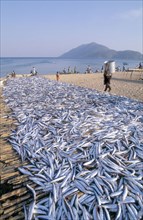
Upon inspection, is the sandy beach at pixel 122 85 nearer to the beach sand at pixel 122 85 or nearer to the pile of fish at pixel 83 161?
the beach sand at pixel 122 85

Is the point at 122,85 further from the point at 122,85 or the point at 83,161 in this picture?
the point at 83,161

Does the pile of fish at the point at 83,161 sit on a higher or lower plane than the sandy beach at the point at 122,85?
lower

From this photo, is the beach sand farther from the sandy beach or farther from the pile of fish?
the pile of fish

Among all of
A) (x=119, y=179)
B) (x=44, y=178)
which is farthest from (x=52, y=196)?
(x=119, y=179)

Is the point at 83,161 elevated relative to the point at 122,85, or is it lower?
lower

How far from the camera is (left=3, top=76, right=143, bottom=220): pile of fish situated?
11.9 feet

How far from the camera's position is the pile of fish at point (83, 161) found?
362 cm

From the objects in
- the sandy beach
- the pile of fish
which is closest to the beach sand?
the sandy beach

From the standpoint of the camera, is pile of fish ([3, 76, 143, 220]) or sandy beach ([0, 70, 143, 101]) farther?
sandy beach ([0, 70, 143, 101])

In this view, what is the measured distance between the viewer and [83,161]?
189 inches

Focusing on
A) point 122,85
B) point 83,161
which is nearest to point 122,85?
point 122,85

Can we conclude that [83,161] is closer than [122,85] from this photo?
Yes

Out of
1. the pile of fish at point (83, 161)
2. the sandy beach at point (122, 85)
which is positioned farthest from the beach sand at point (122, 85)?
the pile of fish at point (83, 161)

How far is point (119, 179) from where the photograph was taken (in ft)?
14.0
